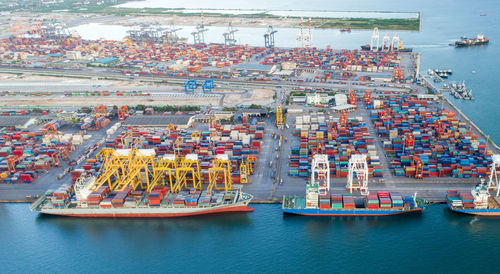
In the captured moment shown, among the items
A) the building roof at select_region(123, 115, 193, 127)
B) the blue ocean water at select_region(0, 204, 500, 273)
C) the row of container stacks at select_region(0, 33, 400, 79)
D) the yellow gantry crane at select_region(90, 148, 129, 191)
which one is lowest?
the blue ocean water at select_region(0, 204, 500, 273)

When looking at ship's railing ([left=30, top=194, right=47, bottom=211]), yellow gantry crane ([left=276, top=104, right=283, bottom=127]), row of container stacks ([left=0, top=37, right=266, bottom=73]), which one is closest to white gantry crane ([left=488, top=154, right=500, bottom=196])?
yellow gantry crane ([left=276, top=104, right=283, bottom=127])

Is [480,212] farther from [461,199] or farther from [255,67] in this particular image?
[255,67]

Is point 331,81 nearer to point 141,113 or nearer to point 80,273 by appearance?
point 141,113

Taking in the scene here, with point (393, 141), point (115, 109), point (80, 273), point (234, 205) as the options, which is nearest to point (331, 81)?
point (393, 141)

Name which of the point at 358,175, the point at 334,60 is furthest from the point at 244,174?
the point at 334,60

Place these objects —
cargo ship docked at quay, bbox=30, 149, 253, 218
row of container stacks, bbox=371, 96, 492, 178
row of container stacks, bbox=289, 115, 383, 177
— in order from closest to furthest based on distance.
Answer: cargo ship docked at quay, bbox=30, 149, 253, 218 → row of container stacks, bbox=371, 96, 492, 178 → row of container stacks, bbox=289, 115, 383, 177

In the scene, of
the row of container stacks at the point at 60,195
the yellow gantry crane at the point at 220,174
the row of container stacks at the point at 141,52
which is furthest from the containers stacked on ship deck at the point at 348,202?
the row of container stacks at the point at 141,52

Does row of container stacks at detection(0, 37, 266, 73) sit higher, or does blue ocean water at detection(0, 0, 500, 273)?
row of container stacks at detection(0, 37, 266, 73)

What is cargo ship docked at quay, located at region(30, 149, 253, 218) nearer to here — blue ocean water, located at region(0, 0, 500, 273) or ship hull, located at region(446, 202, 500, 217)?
blue ocean water, located at region(0, 0, 500, 273)
